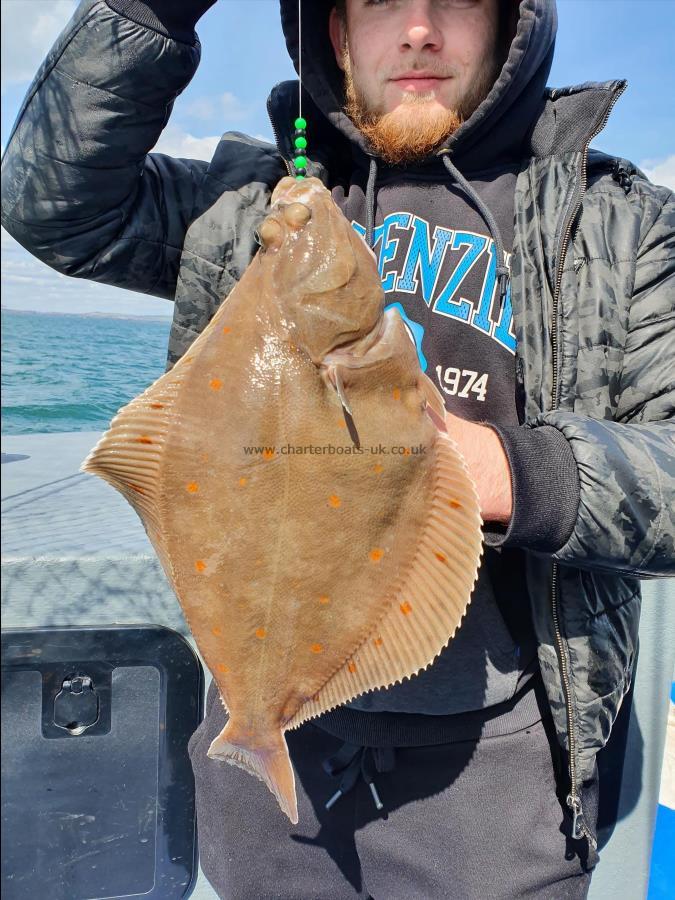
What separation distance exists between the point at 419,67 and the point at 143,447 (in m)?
1.65

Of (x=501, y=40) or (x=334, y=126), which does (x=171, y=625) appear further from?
(x=501, y=40)

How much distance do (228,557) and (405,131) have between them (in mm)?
1571

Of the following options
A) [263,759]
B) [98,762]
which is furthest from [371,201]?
[98,762]

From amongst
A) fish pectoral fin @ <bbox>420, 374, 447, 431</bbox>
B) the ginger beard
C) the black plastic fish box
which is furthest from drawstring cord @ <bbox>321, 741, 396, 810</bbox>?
the ginger beard

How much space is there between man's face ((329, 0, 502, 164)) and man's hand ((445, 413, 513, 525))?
3.76 feet

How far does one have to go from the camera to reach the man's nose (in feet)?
7.30

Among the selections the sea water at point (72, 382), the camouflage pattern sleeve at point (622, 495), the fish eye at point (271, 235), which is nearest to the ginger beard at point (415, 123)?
the fish eye at point (271, 235)

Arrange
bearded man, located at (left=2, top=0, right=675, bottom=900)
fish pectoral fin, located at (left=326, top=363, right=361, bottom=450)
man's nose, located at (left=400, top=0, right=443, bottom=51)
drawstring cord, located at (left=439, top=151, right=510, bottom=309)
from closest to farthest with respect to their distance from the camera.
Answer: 1. fish pectoral fin, located at (left=326, top=363, right=361, bottom=450)
2. bearded man, located at (left=2, top=0, right=675, bottom=900)
3. drawstring cord, located at (left=439, top=151, right=510, bottom=309)
4. man's nose, located at (left=400, top=0, right=443, bottom=51)

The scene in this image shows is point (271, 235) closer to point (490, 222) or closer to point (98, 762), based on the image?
point (490, 222)

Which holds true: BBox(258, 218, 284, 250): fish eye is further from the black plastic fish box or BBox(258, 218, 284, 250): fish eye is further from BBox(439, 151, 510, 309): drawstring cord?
the black plastic fish box

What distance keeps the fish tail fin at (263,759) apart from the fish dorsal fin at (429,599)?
0.08 meters

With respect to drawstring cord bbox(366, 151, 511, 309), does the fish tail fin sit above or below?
below

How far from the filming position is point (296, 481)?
4.98 feet

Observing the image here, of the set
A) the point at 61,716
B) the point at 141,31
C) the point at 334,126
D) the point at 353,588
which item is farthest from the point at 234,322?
the point at 61,716
